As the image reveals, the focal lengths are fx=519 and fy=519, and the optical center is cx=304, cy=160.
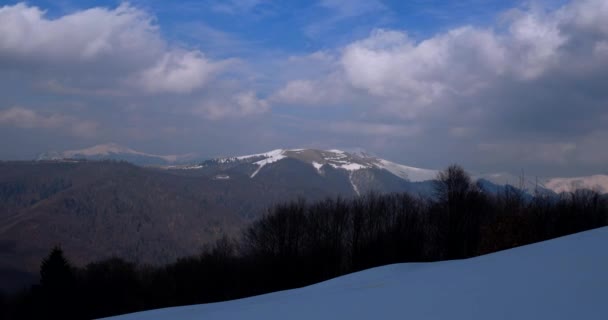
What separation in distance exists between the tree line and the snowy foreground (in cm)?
3364

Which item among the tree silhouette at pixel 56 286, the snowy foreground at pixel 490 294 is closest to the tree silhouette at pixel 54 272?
the tree silhouette at pixel 56 286

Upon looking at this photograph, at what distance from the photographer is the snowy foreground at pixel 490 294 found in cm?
920

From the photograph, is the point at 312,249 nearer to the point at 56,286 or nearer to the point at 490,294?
the point at 56,286

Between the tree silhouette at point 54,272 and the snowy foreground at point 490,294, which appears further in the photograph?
the tree silhouette at point 54,272

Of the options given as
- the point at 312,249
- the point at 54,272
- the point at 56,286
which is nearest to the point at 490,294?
the point at 312,249

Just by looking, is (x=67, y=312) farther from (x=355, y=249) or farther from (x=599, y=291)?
(x=599, y=291)

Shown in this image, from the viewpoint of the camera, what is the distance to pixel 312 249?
2105 inches

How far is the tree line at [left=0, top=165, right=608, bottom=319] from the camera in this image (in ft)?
157

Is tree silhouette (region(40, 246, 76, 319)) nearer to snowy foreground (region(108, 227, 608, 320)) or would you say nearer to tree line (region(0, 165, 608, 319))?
tree line (region(0, 165, 608, 319))

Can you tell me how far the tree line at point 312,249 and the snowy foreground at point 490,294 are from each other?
33637mm

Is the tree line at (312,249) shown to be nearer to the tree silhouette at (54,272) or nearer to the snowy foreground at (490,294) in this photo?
the tree silhouette at (54,272)

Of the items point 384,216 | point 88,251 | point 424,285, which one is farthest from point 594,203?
point 88,251

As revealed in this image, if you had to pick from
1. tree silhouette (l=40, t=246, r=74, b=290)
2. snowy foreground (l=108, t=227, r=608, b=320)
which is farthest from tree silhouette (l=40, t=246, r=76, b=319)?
snowy foreground (l=108, t=227, r=608, b=320)

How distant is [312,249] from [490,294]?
43.7 m
